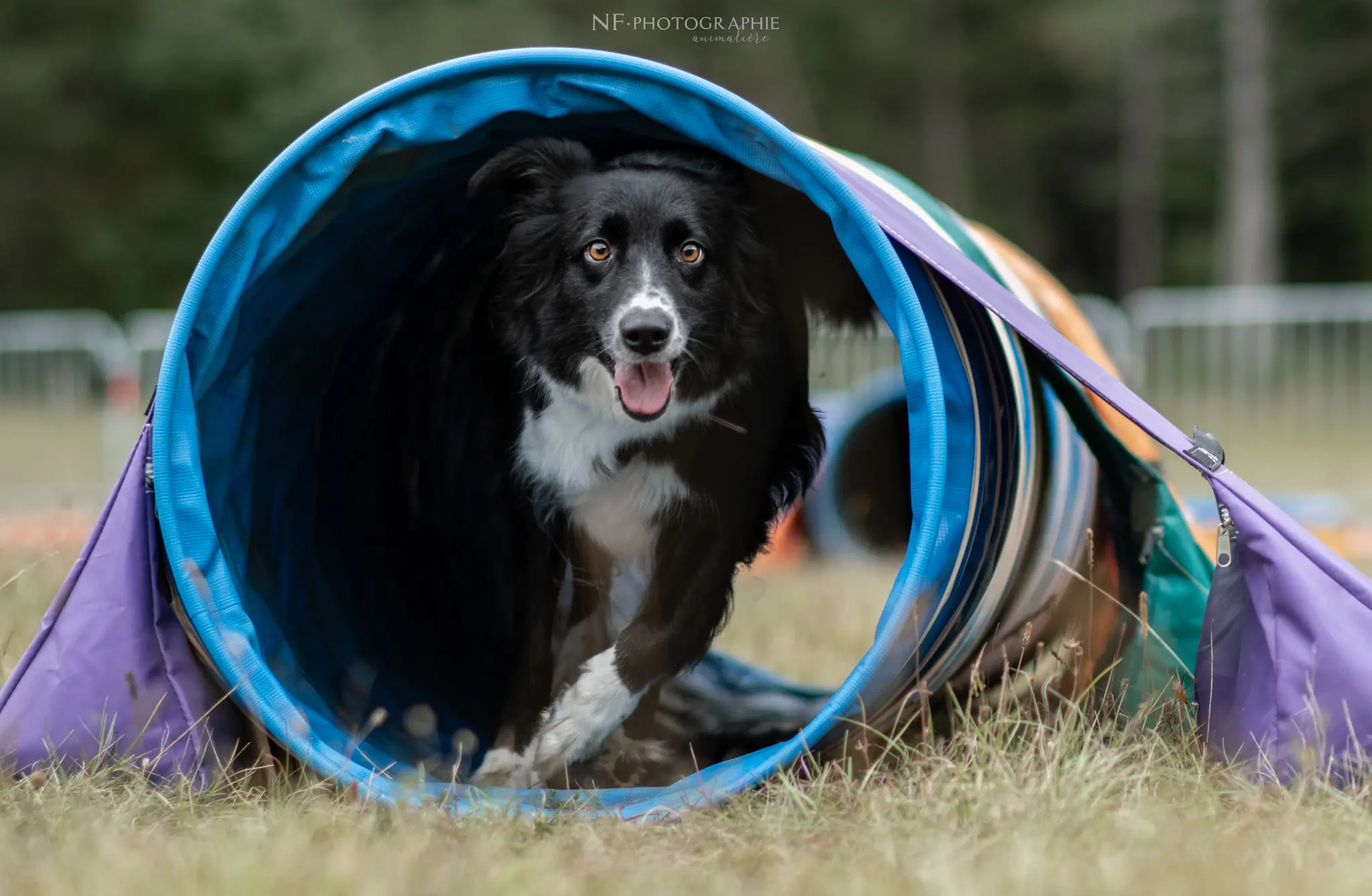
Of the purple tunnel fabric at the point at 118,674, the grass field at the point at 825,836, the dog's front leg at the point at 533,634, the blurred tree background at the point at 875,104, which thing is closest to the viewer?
the grass field at the point at 825,836

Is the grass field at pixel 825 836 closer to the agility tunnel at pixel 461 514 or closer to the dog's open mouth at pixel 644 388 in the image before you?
the agility tunnel at pixel 461 514

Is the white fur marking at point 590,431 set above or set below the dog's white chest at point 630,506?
above

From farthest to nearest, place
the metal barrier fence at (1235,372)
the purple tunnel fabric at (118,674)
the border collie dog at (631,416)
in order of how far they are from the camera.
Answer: the metal barrier fence at (1235,372) → the border collie dog at (631,416) → the purple tunnel fabric at (118,674)

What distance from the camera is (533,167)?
363cm

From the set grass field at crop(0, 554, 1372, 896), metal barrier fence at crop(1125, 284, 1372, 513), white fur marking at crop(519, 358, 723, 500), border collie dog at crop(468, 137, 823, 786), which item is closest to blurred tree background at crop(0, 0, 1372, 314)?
metal barrier fence at crop(1125, 284, 1372, 513)

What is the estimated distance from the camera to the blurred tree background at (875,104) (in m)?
22.4

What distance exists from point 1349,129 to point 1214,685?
23.6 meters

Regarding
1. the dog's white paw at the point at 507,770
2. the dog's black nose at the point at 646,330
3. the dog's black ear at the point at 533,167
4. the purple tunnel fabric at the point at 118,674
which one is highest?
the dog's black ear at the point at 533,167

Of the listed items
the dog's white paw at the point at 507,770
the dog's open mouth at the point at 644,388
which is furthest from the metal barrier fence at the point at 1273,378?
the dog's white paw at the point at 507,770

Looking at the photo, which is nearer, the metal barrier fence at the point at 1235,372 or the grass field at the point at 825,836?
the grass field at the point at 825,836

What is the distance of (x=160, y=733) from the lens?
2.98 metres

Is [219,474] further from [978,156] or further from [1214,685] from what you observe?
[978,156]

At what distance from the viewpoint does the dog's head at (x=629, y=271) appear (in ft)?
11.6

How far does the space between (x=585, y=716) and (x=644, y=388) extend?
0.85 m
